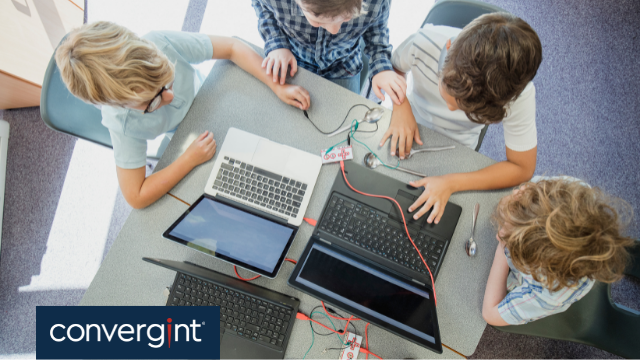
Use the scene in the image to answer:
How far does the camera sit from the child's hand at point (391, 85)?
1.04 metres

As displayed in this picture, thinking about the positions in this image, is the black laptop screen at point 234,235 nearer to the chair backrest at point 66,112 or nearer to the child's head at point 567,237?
the chair backrest at point 66,112

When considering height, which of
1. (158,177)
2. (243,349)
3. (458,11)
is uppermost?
(458,11)

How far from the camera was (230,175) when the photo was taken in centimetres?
100

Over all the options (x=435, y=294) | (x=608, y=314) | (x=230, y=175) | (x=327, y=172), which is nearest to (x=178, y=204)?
(x=230, y=175)

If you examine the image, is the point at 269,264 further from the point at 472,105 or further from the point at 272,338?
the point at 472,105

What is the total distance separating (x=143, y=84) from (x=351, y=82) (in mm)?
712

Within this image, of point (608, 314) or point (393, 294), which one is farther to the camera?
point (608, 314)

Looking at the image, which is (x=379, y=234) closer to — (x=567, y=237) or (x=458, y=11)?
(x=567, y=237)

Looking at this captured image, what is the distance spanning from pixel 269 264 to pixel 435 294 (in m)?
0.48

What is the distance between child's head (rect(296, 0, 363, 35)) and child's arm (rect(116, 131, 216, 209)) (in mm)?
457

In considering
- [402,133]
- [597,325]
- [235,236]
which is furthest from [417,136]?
[597,325]

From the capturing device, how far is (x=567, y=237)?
796mm

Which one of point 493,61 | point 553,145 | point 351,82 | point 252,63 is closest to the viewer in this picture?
point 493,61

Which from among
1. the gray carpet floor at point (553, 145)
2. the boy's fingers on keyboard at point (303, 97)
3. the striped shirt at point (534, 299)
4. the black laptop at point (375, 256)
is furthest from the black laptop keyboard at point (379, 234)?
the gray carpet floor at point (553, 145)
